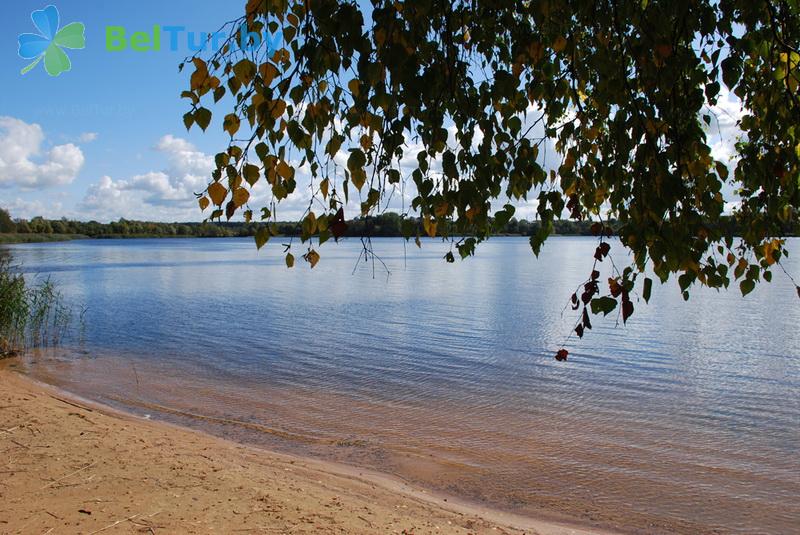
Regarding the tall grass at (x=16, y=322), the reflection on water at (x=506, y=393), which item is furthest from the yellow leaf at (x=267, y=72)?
the tall grass at (x=16, y=322)

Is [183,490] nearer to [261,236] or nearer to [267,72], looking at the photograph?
[261,236]

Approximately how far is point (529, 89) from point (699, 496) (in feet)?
20.9

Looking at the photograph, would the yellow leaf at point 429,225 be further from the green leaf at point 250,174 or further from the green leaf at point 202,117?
the green leaf at point 202,117

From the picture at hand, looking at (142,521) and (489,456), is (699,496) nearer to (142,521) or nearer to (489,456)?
(489,456)

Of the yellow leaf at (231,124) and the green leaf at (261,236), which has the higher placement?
the yellow leaf at (231,124)

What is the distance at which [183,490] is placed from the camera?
219 inches

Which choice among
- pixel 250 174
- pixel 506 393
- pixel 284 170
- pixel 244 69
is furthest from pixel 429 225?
pixel 506 393

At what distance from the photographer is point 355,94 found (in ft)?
7.89

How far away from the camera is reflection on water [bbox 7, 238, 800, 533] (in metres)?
7.59

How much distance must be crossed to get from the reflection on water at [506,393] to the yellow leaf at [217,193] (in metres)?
6.05

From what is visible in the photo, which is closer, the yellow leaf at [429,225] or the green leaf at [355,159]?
the green leaf at [355,159]

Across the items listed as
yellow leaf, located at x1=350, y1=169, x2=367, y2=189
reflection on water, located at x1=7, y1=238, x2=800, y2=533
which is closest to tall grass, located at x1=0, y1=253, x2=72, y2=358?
reflection on water, located at x1=7, y1=238, x2=800, y2=533

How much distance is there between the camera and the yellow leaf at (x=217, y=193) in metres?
1.97

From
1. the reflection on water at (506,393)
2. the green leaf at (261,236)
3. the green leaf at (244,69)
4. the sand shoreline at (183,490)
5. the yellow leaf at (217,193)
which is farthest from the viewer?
the reflection on water at (506,393)
